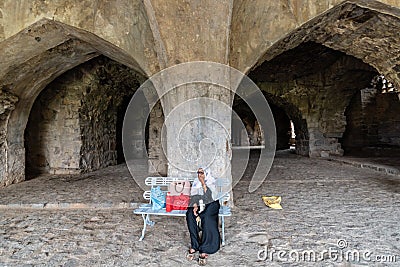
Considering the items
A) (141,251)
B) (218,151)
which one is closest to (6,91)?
(218,151)

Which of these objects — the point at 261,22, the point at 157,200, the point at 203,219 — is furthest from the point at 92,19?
the point at 203,219

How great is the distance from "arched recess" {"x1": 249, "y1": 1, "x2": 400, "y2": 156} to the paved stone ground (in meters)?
2.03

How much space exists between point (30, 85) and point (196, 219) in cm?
465

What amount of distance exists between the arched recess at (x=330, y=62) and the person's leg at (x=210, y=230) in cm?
235

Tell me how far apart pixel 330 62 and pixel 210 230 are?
8.01 metres

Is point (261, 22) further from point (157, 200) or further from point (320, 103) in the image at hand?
point (320, 103)

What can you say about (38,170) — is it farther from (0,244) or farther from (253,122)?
(253,122)

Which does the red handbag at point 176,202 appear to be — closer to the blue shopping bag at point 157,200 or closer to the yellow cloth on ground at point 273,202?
the blue shopping bag at point 157,200

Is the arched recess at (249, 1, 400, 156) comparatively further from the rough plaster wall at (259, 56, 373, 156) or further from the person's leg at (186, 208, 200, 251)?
the person's leg at (186, 208, 200, 251)

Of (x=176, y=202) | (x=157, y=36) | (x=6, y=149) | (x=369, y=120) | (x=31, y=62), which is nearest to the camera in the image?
(x=176, y=202)

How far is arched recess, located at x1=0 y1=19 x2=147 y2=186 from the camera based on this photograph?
439 cm

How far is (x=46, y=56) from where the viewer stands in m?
5.23

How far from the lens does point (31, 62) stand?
517 cm

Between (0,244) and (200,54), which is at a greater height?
(200,54)
